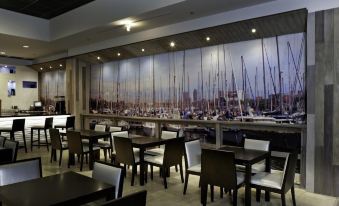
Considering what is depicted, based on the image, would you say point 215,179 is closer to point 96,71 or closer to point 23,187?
point 23,187

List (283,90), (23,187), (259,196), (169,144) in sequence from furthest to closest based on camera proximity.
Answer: (283,90), (169,144), (259,196), (23,187)

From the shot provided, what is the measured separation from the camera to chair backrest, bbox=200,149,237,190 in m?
3.35

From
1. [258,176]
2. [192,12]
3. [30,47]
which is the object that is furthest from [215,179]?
[30,47]

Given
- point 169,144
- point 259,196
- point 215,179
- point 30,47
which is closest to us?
point 215,179

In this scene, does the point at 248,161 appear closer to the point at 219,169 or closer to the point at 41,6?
the point at 219,169

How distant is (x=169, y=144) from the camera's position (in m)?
4.45

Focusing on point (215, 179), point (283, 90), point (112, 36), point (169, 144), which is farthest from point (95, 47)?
point (215, 179)

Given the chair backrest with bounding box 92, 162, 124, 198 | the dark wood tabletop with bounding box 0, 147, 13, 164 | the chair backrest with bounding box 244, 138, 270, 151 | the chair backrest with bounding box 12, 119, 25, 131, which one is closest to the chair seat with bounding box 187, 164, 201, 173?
the chair backrest with bounding box 244, 138, 270, 151

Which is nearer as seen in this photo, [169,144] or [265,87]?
[169,144]

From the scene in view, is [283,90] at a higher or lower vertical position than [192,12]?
lower

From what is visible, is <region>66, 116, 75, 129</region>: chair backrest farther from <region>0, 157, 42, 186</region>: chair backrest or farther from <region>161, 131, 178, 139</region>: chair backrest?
<region>0, 157, 42, 186</region>: chair backrest

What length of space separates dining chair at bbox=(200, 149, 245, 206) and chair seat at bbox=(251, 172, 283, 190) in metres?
0.17

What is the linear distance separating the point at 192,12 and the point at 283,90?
2.34m

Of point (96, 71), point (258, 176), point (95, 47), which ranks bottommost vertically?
point (258, 176)
